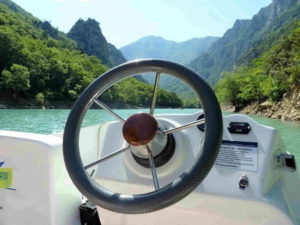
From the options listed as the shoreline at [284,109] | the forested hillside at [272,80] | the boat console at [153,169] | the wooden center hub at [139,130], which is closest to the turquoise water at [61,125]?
the boat console at [153,169]

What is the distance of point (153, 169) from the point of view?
107cm

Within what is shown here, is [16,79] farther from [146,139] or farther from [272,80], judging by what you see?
[146,139]

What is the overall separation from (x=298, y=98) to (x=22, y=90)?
108 ft

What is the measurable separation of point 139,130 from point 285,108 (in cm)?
3301

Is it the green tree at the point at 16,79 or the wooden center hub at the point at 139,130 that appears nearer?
the wooden center hub at the point at 139,130

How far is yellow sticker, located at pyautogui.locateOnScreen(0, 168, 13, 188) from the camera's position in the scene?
4.53 feet

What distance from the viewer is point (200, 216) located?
1278 mm

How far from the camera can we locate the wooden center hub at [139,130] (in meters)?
1.00

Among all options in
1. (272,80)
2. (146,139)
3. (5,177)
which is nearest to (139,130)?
(146,139)

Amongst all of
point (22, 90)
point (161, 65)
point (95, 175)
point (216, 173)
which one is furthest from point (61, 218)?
point (22, 90)

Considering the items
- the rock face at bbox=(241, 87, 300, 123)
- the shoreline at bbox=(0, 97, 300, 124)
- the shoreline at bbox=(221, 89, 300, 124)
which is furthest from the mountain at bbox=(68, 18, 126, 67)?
the rock face at bbox=(241, 87, 300, 123)

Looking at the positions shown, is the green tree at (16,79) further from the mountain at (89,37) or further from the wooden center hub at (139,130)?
the mountain at (89,37)

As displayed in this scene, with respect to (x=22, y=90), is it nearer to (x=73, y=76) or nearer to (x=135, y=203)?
(x=73, y=76)

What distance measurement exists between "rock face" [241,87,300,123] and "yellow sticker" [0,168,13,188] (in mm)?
27097
